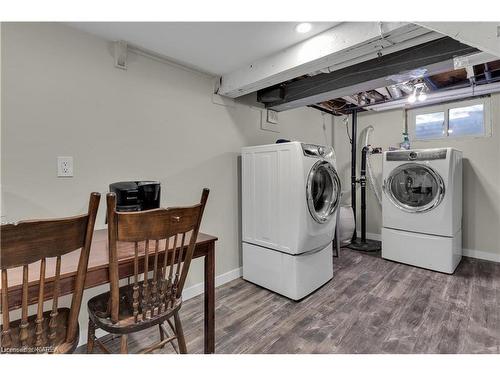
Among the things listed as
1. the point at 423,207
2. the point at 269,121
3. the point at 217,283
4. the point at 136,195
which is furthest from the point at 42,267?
the point at 423,207

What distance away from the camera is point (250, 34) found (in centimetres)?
169

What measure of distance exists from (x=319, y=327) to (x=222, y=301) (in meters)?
0.84

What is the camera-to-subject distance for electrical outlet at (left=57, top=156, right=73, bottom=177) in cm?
158

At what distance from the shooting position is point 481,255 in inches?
123

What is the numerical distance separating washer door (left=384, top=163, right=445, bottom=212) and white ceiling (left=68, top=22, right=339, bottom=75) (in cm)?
207

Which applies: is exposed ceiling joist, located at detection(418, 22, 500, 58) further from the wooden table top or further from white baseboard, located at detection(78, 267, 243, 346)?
white baseboard, located at detection(78, 267, 243, 346)

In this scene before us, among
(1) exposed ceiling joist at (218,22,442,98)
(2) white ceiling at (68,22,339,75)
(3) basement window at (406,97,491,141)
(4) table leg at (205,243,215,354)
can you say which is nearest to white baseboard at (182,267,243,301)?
(4) table leg at (205,243,215,354)

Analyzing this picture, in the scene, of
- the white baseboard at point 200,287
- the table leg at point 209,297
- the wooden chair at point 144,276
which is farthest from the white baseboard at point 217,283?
the wooden chair at point 144,276

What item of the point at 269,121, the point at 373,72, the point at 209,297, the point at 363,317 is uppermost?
the point at 373,72

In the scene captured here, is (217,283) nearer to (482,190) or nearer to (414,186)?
(414,186)

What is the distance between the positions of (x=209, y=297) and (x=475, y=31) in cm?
179
